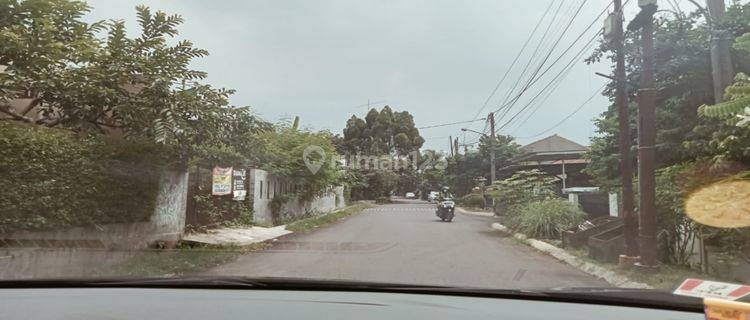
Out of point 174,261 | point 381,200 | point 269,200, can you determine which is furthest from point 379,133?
point 174,261

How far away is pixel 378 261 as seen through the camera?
35.5ft

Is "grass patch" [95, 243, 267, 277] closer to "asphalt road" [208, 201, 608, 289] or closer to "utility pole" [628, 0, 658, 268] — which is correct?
"asphalt road" [208, 201, 608, 289]

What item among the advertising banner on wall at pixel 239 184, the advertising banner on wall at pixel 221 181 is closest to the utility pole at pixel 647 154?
the advertising banner on wall at pixel 221 181

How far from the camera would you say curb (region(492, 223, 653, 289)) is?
8750mm

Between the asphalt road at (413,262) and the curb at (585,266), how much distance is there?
0.58 feet

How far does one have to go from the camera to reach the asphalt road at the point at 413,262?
884 cm

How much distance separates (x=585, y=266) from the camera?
10789mm

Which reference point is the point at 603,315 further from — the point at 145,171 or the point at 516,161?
the point at 516,161

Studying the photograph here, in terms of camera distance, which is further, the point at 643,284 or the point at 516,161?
the point at 516,161

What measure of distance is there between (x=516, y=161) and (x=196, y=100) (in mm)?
29096

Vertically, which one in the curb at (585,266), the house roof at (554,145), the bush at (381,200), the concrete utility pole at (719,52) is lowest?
the curb at (585,266)

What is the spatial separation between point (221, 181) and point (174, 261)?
611cm

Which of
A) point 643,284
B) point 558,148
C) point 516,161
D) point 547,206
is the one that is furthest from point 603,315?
point 558,148

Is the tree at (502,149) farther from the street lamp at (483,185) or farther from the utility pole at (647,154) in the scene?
the utility pole at (647,154)
